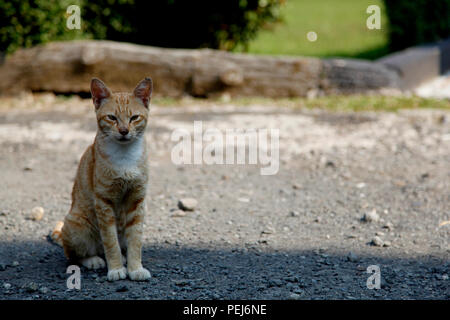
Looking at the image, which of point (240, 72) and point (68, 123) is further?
point (240, 72)

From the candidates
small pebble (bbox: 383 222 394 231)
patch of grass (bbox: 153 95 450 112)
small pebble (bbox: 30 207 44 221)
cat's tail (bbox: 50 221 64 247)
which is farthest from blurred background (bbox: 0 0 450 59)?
small pebble (bbox: 383 222 394 231)

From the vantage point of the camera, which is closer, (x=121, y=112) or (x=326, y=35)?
(x=121, y=112)

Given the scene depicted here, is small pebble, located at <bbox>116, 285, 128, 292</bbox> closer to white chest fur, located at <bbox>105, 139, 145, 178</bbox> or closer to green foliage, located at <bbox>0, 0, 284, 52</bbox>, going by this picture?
white chest fur, located at <bbox>105, 139, 145, 178</bbox>

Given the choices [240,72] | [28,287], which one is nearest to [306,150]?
[240,72]

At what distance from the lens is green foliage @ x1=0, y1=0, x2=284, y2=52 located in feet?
29.1

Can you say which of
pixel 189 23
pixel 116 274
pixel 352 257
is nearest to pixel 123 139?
pixel 116 274

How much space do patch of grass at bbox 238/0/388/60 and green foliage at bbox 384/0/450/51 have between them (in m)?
0.72

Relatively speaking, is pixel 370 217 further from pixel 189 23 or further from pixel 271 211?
pixel 189 23

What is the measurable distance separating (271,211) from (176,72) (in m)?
4.30

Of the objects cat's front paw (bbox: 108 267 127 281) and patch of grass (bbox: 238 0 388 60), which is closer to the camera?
cat's front paw (bbox: 108 267 127 281)

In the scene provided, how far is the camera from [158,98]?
8641 mm

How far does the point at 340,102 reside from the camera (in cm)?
822

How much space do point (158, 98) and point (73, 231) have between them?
5.27m
